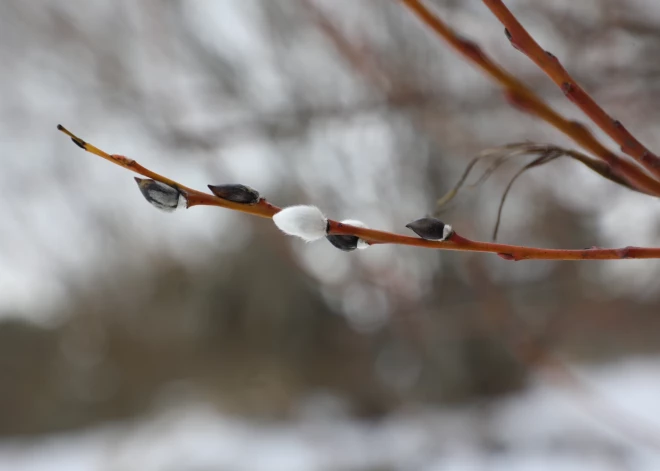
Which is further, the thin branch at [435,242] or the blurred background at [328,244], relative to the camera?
the blurred background at [328,244]

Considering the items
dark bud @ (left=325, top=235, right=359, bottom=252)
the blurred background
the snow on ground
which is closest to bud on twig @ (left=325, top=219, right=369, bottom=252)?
dark bud @ (left=325, top=235, right=359, bottom=252)

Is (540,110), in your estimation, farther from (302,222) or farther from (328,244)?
(328,244)

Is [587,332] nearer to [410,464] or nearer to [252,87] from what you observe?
[410,464]

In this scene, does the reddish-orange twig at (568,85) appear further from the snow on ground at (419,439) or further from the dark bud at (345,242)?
the snow on ground at (419,439)

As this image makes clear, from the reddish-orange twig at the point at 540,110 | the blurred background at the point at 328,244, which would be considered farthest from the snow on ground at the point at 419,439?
the reddish-orange twig at the point at 540,110

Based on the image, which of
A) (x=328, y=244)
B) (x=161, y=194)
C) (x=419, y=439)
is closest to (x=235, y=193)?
(x=161, y=194)
